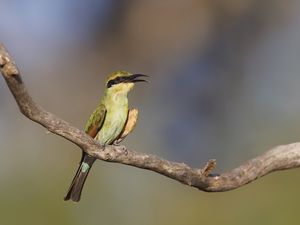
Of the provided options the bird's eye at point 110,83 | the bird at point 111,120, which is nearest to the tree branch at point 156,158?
the bird at point 111,120

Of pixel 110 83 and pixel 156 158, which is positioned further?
pixel 110 83

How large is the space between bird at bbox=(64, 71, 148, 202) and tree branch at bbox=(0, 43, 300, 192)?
1.71 feet

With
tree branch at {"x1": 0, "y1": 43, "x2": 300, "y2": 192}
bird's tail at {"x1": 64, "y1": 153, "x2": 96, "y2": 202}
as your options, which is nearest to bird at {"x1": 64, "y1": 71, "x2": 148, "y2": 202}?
bird's tail at {"x1": 64, "y1": 153, "x2": 96, "y2": 202}

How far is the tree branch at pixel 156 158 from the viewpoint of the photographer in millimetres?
2633

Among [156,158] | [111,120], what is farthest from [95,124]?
[156,158]

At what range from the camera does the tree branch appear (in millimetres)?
2633

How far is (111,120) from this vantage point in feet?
12.1

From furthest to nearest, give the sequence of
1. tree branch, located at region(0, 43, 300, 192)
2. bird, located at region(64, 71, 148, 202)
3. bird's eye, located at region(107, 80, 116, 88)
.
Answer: bird's eye, located at region(107, 80, 116, 88) < bird, located at region(64, 71, 148, 202) < tree branch, located at region(0, 43, 300, 192)

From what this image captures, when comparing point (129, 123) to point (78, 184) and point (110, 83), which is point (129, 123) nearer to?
point (110, 83)

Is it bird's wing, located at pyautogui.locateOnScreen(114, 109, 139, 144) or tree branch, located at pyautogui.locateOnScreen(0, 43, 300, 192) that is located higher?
bird's wing, located at pyautogui.locateOnScreen(114, 109, 139, 144)

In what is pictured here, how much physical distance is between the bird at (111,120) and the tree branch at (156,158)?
0.52m

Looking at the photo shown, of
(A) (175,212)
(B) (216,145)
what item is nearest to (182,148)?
(B) (216,145)

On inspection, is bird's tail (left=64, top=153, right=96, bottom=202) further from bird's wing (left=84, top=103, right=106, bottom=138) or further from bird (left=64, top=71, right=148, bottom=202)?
bird's wing (left=84, top=103, right=106, bottom=138)

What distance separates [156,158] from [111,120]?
0.65 m
